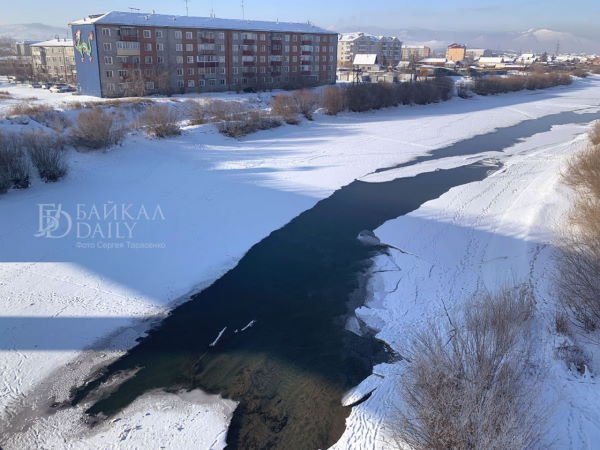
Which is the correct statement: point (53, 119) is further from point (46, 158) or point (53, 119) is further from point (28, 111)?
point (46, 158)

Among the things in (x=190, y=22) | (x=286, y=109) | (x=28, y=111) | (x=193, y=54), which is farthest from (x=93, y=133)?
(x=190, y=22)

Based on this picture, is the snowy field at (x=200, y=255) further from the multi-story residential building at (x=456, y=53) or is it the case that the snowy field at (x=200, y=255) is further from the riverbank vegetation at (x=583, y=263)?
the multi-story residential building at (x=456, y=53)

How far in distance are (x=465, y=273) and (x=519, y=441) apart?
677 centimetres

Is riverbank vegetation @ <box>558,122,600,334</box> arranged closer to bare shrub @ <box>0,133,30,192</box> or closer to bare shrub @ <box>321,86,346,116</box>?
bare shrub @ <box>0,133,30,192</box>

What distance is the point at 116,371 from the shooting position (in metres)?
8.49

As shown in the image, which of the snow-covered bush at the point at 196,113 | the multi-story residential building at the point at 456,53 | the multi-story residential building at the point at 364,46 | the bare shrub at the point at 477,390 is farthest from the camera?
the multi-story residential building at the point at 456,53

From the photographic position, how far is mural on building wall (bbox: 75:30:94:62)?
40281mm

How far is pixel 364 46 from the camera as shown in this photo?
98250 mm

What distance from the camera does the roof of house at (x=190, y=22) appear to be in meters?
41.4

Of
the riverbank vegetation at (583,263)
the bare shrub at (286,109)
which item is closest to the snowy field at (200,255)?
the riverbank vegetation at (583,263)

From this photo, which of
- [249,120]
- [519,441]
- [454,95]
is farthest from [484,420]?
[454,95]

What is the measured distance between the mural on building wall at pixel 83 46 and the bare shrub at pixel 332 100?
20.4 metres

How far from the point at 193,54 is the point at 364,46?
200 ft

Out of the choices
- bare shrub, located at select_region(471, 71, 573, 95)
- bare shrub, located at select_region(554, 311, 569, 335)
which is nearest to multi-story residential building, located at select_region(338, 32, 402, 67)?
bare shrub, located at select_region(471, 71, 573, 95)
